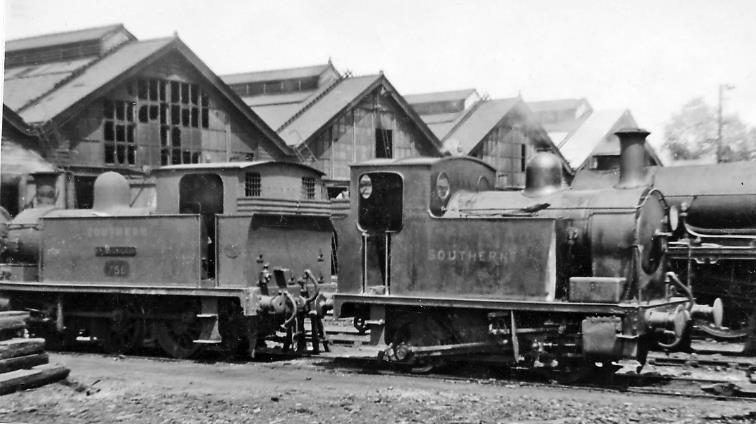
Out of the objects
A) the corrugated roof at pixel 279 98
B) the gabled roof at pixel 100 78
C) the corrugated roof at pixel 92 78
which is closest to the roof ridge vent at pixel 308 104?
the corrugated roof at pixel 279 98

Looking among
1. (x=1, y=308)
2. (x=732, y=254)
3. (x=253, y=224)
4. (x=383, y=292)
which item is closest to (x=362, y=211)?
(x=383, y=292)

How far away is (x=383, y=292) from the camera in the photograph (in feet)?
37.5

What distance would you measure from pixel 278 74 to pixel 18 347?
3222 cm

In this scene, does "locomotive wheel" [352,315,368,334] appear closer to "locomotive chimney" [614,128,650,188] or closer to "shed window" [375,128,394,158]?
"locomotive chimney" [614,128,650,188]

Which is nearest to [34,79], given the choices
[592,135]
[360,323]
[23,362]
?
[23,362]

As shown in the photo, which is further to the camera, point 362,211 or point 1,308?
point 1,308

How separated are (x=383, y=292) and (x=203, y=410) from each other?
3192 mm

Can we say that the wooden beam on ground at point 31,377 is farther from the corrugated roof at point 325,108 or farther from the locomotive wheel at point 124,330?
the corrugated roof at point 325,108

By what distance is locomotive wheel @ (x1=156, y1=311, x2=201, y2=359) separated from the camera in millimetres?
→ 13109

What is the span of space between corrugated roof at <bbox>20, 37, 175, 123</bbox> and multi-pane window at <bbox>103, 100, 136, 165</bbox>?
0.76m

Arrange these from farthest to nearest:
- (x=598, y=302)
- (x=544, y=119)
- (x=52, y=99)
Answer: (x=544, y=119) → (x=52, y=99) → (x=598, y=302)

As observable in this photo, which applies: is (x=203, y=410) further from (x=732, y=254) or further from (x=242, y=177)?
(x=732, y=254)

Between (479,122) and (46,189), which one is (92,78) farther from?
(479,122)

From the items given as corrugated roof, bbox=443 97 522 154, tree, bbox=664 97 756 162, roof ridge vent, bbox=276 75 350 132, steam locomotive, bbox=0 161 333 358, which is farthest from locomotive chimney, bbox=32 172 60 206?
corrugated roof, bbox=443 97 522 154
